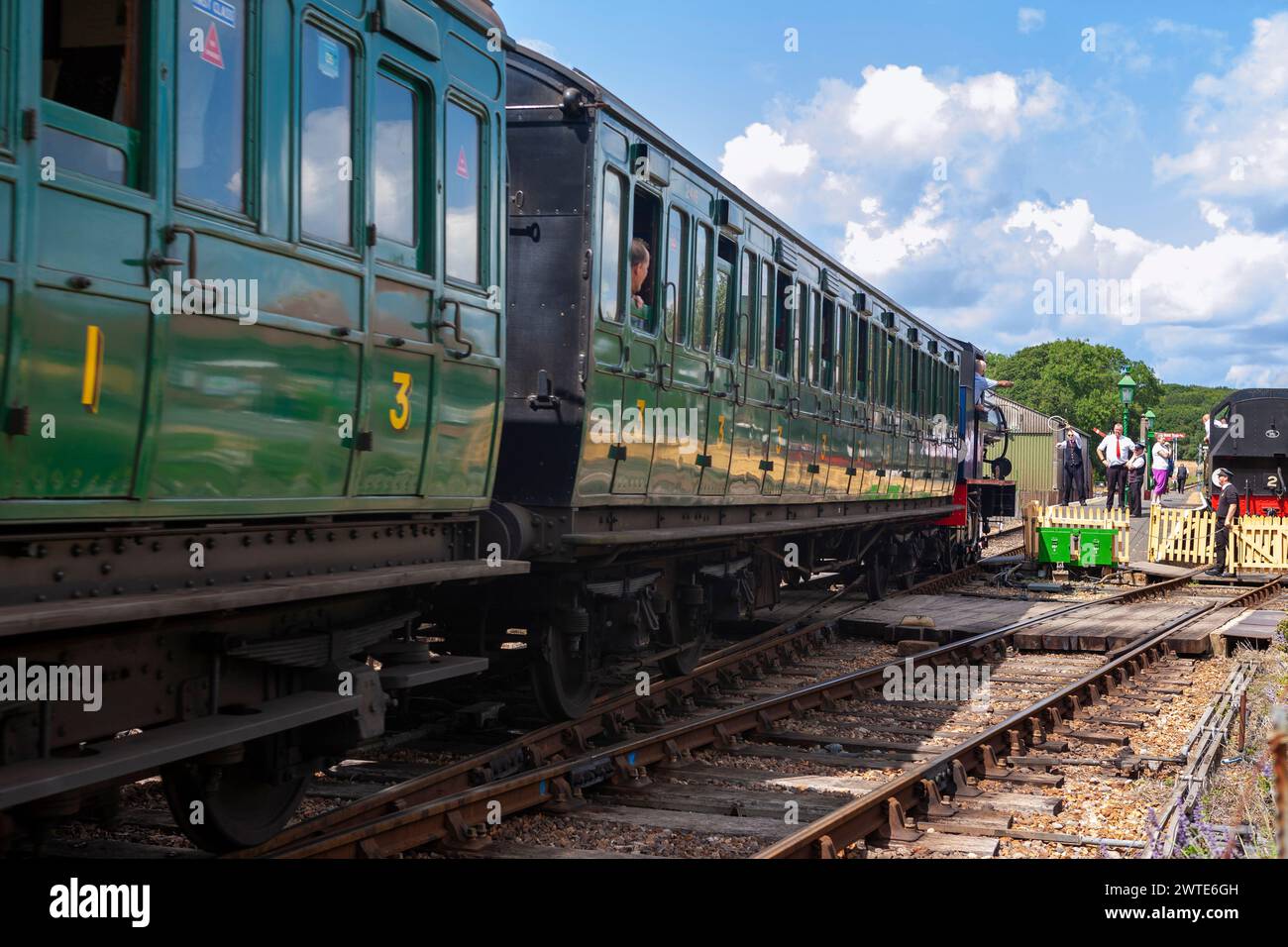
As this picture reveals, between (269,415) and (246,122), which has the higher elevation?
(246,122)

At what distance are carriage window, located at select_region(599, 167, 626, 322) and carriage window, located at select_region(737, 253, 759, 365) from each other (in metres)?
2.48

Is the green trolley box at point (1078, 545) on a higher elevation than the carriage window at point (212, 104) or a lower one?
lower

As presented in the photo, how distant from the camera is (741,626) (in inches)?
596

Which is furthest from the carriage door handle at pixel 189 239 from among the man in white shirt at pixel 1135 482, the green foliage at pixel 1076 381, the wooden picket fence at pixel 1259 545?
the green foliage at pixel 1076 381

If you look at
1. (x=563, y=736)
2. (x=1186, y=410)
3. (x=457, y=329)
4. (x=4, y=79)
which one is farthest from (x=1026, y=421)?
(x=1186, y=410)

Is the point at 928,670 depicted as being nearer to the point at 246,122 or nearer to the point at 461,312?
the point at 461,312

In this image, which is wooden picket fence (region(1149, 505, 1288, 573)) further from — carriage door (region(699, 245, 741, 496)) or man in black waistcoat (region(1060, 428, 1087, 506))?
carriage door (region(699, 245, 741, 496))

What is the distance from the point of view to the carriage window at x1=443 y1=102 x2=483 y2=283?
6680mm

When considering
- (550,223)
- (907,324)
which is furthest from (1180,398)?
(550,223)

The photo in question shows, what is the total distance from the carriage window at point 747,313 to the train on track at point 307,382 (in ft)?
2.41

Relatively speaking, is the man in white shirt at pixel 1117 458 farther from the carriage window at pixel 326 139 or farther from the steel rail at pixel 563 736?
the carriage window at pixel 326 139

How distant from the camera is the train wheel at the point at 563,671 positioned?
8750 millimetres
